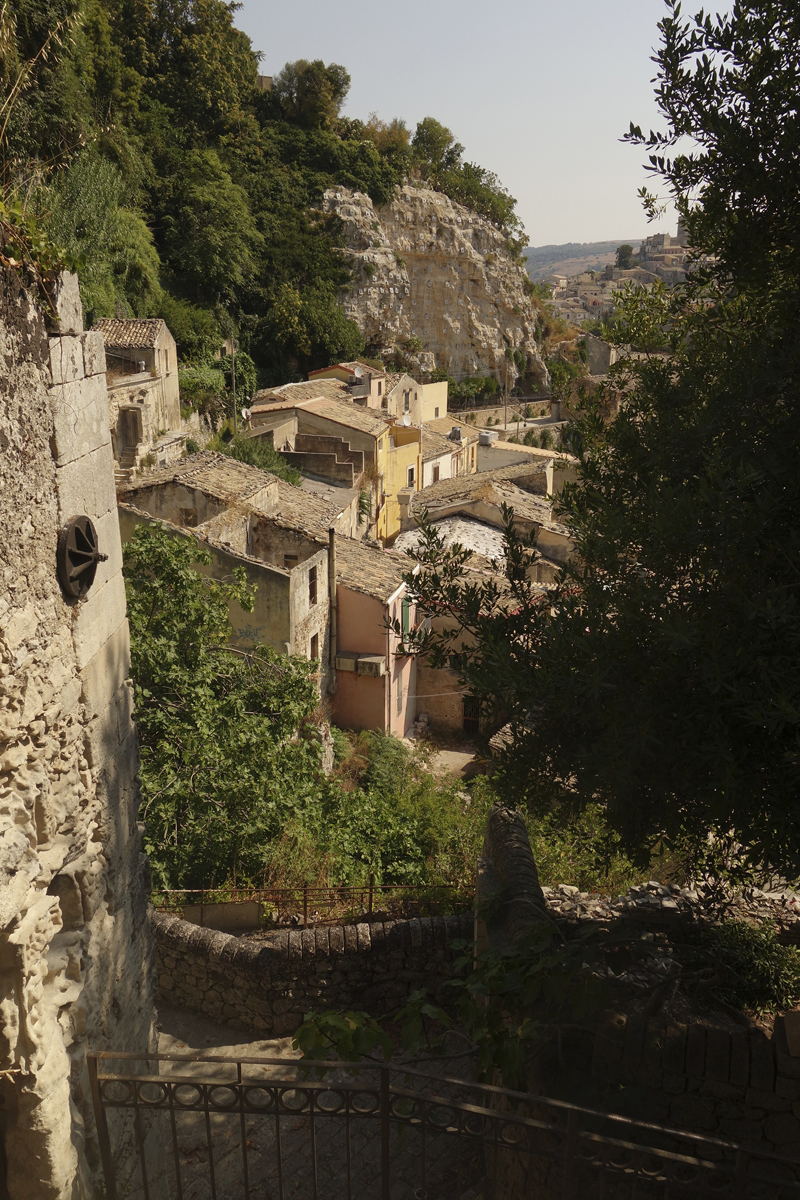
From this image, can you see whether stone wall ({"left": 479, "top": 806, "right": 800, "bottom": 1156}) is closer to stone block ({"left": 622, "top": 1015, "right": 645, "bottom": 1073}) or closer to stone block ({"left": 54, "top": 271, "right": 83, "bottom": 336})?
stone block ({"left": 622, "top": 1015, "right": 645, "bottom": 1073})

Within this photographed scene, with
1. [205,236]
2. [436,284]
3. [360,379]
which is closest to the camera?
[205,236]

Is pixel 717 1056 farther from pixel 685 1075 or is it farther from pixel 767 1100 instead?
pixel 767 1100

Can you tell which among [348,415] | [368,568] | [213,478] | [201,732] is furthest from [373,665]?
[348,415]

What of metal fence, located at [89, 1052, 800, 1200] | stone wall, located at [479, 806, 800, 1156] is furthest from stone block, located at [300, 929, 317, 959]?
stone wall, located at [479, 806, 800, 1156]

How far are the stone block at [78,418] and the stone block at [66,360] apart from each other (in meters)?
0.04

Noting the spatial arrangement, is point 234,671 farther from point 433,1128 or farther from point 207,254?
point 207,254

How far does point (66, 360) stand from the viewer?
3955mm

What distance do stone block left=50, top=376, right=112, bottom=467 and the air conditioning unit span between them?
12777 millimetres

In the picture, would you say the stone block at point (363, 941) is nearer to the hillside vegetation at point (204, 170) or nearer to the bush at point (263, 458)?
the bush at point (263, 458)

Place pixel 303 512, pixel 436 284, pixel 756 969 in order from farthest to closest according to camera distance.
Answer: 1. pixel 436 284
2. pixel 303 512
3. pixel 756 969

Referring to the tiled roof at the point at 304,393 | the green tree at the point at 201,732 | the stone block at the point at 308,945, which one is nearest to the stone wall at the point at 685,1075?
the stone block at the point at 308,945

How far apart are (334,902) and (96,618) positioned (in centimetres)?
572

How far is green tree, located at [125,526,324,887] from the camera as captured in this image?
9.75 m

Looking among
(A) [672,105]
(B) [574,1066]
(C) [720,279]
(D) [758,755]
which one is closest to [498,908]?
(B) [574,1066]
